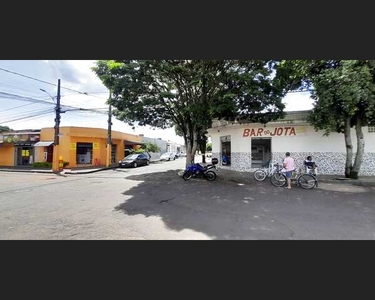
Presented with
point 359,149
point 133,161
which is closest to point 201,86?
point 359,149

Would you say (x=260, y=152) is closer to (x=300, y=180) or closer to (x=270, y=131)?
(x=270, y=131)

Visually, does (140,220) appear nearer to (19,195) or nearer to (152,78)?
(19,195)

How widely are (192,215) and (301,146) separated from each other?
11.1 m

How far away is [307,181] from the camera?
29.8 ft

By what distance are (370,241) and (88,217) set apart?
6.31 m

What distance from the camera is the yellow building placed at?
66.1 ft

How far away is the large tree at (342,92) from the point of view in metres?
8.37

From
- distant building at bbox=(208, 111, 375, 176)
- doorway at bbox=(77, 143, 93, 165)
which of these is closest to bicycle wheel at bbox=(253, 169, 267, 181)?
distant building at bbox=(208, 111, 375, 176)

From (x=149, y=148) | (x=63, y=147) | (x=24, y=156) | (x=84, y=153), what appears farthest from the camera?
(x=149, y=148)

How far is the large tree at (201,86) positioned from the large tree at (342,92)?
146 cm

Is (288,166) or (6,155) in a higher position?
(6,155)

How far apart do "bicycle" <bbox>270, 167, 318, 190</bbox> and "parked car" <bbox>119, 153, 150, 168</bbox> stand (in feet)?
47.3

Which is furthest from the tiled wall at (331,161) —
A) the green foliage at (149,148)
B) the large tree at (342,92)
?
the green foliage at (149,148)

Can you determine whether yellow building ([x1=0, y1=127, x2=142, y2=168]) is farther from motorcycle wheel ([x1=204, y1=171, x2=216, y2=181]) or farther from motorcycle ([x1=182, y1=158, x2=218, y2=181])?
motorcycle wheel ([x1=204, y1=171, x2=216, y2=181])
